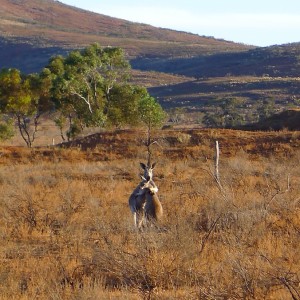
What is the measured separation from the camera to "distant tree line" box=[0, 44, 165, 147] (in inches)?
1592

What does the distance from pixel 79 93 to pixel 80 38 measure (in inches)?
4838

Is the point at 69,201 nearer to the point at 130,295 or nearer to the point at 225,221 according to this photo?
the point at 225,221

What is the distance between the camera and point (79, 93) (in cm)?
4184

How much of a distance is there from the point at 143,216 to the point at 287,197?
3.72 meters

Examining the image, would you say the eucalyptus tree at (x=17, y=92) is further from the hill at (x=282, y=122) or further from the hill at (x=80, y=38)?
the hill at (x=80, y=38)

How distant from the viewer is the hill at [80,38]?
5955 inches

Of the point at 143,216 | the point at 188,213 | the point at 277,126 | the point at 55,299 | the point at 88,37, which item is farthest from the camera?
the point at 88,37

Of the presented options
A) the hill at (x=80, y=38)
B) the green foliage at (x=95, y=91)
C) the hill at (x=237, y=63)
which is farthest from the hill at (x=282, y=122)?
the hill at (x=80, y=38)

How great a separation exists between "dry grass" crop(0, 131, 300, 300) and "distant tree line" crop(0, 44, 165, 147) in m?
19.8

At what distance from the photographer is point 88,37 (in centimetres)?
16675

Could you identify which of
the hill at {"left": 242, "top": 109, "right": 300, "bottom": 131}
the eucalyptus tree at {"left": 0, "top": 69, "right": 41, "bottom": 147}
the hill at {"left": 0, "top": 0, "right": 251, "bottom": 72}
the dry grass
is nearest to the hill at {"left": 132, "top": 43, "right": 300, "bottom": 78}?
the hill at {"left": 0, "top": 0, "right": 251, "bottom": 72}

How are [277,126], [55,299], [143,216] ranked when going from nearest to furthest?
[55,299], [143,216], [277,126]

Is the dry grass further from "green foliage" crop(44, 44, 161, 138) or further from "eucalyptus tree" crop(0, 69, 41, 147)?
"green foliage" crop(44, 44, 161, 138)

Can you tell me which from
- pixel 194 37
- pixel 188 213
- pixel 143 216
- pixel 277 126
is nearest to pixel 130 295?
pixel 143 216
